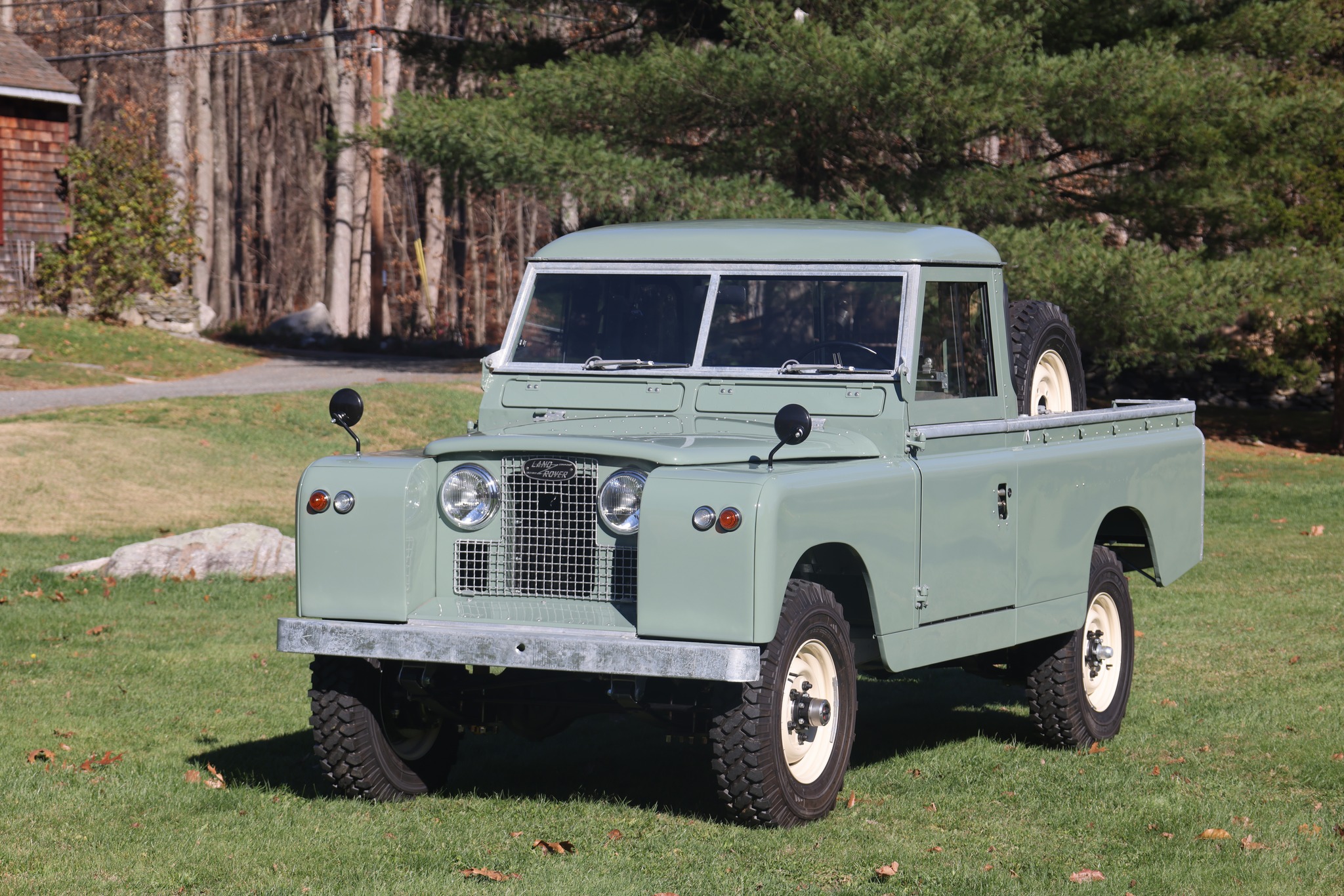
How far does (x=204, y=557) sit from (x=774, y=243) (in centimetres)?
745

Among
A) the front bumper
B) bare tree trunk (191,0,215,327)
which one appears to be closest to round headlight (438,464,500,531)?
the front bumper

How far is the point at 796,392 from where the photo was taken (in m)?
6.97

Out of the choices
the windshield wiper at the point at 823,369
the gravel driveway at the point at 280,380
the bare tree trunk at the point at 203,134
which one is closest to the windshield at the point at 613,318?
the windshield wiper at the point at 823,369

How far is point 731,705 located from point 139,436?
15.8 metres

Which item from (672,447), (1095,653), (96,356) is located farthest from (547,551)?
(96,356)

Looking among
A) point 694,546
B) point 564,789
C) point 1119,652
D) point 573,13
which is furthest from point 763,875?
point 573,13

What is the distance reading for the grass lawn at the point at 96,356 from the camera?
2550 cm

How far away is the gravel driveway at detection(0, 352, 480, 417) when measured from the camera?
75.0 feet

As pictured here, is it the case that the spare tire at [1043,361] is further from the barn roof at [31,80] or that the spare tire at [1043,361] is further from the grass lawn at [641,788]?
the barn roof at [31,80]

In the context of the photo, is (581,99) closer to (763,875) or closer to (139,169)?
(139,169)

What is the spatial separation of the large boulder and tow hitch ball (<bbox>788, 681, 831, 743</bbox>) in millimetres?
7959

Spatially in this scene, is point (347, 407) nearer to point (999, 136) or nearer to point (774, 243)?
point (774, 243)

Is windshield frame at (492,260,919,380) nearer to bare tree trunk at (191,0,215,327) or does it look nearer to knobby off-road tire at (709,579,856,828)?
knobby off-road tire at (709,579,856,828)

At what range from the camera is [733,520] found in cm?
566
